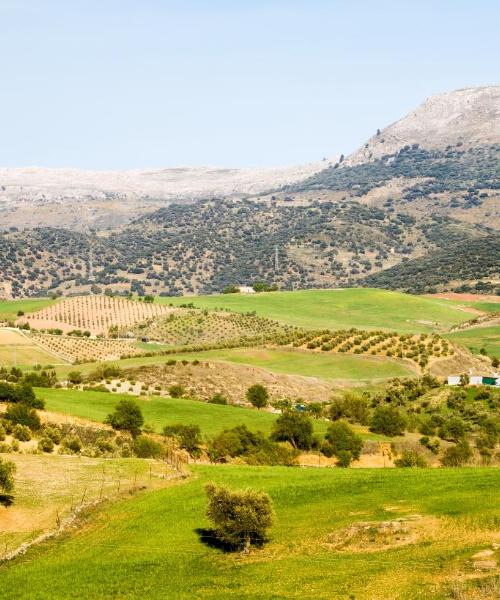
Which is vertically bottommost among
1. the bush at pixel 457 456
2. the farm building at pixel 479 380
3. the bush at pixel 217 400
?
the farm building at pixel 479 380

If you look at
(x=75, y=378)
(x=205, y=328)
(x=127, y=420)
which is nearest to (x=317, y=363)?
(x=75, y=378)

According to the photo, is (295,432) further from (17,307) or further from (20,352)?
(17,307)

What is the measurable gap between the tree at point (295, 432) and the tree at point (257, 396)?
69.8ft

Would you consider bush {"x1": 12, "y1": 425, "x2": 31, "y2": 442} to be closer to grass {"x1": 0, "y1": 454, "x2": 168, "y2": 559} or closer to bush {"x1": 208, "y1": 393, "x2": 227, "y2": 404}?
grass {"x1": 0, "y1": 454, "x2": 168, "y2": 559}

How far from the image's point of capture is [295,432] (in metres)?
66.4

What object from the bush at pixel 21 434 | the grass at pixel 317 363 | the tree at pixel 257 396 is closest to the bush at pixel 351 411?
the tree at pixel 257 396

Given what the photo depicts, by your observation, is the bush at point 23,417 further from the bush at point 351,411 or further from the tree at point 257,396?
the tree at point 257,396

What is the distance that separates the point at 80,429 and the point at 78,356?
67.6m

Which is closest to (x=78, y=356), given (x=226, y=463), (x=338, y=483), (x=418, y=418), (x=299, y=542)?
(x=418, y=418)

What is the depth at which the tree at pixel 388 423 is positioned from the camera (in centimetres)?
7412

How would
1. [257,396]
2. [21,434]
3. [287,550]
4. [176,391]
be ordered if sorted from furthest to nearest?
[257,396], [176,391], [21,434], [287,550]

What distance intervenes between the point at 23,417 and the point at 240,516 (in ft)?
102

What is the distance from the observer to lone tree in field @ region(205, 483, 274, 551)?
3500 centimetres

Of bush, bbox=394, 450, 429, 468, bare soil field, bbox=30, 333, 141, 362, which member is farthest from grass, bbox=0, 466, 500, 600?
bare soil field, bbox=30, 333, 141, 362
